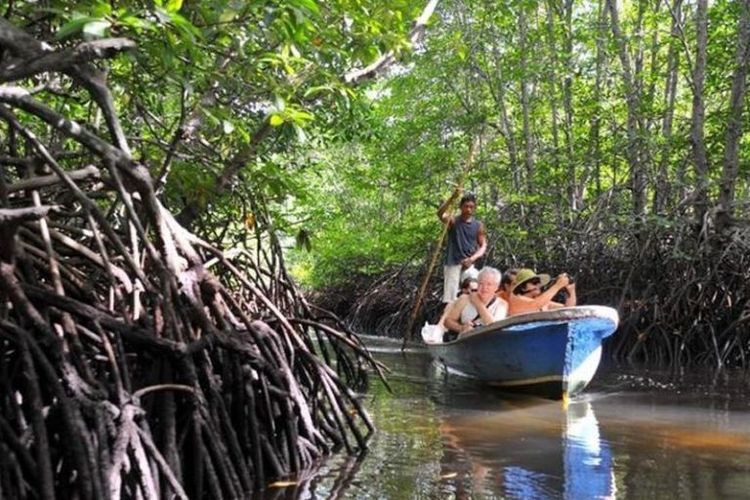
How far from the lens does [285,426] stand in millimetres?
4031

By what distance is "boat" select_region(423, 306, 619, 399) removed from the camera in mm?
6312

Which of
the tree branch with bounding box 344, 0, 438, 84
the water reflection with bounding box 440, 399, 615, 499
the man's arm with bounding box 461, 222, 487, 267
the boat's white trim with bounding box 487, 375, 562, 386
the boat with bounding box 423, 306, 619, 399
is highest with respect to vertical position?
the tree branch with bounding box 344, 0, 438, 84

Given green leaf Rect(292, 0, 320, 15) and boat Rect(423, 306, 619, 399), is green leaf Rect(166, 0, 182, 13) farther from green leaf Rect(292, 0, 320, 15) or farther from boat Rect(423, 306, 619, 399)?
boat Rect(423, 306, 619, 399)

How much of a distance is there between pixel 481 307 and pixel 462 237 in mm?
1824

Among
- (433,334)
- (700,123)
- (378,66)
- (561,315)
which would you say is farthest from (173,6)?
(700,123)

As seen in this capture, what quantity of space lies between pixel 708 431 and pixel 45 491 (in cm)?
407

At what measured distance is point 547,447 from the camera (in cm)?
486

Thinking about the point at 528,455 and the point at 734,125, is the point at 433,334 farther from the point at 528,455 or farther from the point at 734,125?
the point at 734,125

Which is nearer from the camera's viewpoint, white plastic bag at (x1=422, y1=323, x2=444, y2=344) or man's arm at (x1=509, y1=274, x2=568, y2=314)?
man's arm at (x1=509, y1=274, x2=568, y2=314)

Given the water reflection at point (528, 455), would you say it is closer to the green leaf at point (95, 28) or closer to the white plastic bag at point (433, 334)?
the white plastic bag at point (433, 334)

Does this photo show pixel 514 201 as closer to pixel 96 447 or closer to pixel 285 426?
pixel 285 426

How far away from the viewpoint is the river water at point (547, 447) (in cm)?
393

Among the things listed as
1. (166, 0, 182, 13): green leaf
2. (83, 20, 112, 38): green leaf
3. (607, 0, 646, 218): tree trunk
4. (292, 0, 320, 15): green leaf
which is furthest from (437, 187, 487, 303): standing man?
(83, 20, 112, 38): green leaf

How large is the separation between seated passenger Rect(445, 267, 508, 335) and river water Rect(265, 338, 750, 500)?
0.60m
